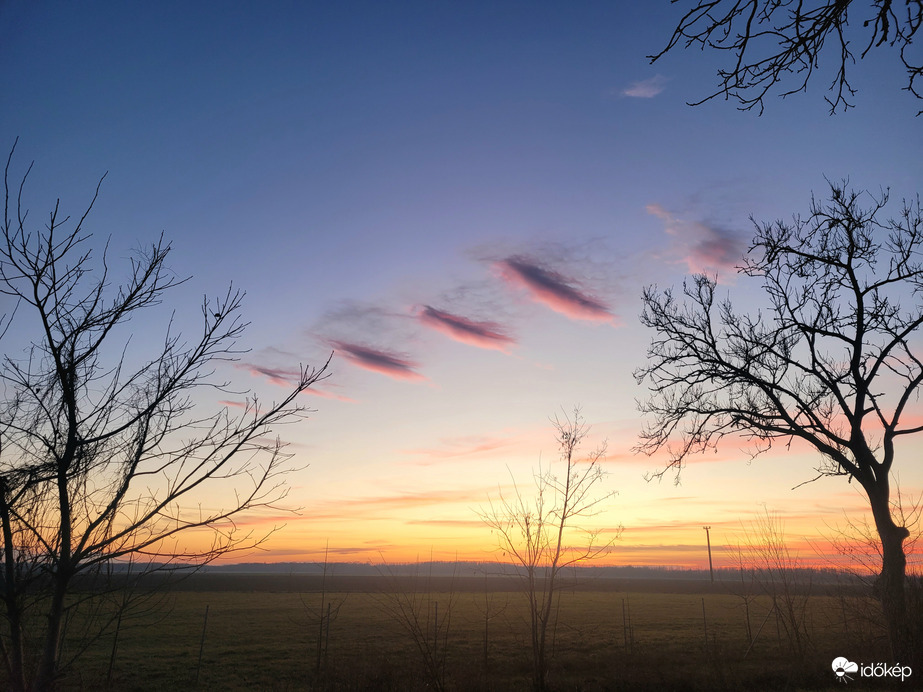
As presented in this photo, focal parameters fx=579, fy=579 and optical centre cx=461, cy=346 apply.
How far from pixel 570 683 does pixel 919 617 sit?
9.14 m

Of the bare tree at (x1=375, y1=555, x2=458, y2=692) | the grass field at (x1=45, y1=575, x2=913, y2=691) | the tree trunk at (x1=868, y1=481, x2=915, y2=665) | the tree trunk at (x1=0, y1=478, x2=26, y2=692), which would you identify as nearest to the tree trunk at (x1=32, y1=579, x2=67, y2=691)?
the tree trunk at (x1=0, y1=478, x2=26, y2=692)

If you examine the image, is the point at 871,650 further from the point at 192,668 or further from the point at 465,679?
the point at 192,668

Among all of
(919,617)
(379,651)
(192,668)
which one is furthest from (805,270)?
(192,668)

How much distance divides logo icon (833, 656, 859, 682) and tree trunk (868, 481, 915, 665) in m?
2.11

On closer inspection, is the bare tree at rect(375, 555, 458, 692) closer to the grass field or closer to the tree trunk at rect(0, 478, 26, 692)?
the grass field

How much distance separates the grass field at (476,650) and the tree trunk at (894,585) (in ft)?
2.15

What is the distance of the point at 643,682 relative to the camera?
16.2 metres

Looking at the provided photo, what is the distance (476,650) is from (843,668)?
1828 centimetres

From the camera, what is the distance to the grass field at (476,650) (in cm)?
1445

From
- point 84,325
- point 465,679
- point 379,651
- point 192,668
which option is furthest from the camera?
point 379,651

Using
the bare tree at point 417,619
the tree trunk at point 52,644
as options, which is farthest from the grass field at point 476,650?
the tree trunk at point 52,644

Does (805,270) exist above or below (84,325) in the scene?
above

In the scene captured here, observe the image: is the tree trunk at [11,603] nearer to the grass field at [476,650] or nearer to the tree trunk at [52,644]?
the tree trunk at [52,644]

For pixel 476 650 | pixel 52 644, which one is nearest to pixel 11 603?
pixel 52 644
